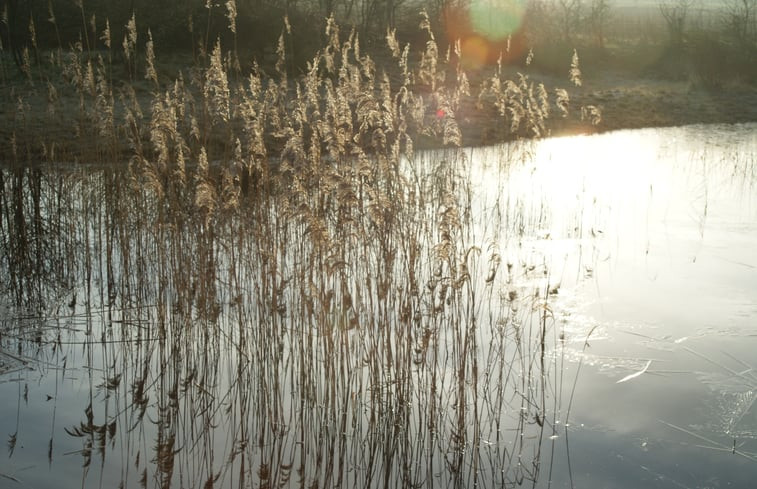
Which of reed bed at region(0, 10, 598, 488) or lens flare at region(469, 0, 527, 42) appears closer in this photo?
reed bed at region(0, 10, 598, 488)

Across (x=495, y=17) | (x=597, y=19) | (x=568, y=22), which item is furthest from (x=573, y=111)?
(x=597, y=19)

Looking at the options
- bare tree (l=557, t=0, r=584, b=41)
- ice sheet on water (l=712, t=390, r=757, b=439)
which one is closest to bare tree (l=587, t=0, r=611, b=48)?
bare tree (l=557, t=0, r=584, b=41)

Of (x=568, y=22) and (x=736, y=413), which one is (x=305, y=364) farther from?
(x=568, y=22)

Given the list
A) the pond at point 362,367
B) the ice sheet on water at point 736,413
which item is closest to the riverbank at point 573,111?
the pond at point 362,367

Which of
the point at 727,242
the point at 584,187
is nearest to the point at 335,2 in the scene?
the point at 584,187

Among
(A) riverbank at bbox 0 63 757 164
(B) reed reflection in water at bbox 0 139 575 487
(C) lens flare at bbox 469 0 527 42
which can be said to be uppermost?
(C) lens flare at bbox 469 0 527 42

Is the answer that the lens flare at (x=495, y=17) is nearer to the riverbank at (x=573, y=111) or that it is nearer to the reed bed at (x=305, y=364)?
the riverbank at (x=573, y=111)

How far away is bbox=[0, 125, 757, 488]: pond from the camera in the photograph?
358 centimetres

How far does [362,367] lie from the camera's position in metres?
4.13

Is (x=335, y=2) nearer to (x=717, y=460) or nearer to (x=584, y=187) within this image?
(x=584, y=187)

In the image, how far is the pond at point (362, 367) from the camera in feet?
11.7

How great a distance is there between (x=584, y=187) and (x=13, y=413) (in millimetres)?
7603

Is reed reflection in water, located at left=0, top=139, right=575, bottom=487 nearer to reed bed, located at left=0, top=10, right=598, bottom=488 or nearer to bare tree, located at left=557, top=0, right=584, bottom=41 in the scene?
reed bed, located at left=0, top=10, right=598, bottom=488

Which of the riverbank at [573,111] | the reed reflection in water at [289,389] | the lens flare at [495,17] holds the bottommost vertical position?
the reed reflection in water at [289,389]
